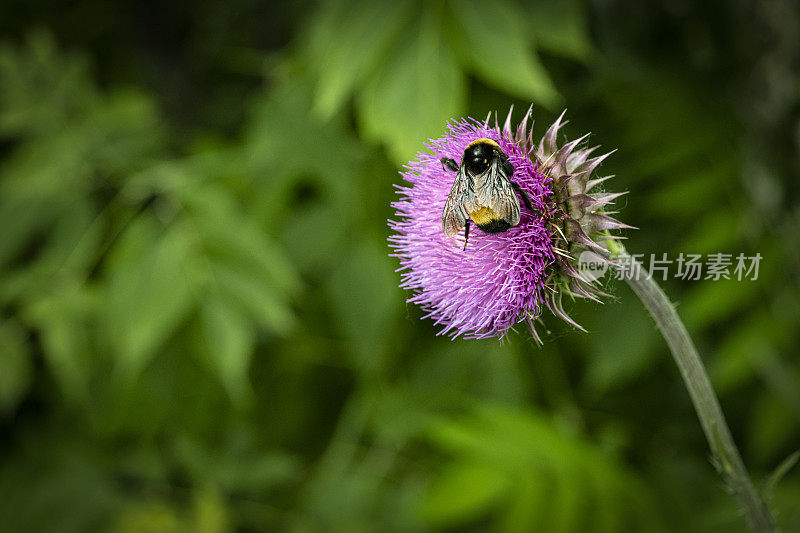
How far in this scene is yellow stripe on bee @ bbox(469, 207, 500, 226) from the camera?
58 cm

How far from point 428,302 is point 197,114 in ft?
6.12

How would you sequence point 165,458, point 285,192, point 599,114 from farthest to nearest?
point 165,458
point 285,192
point 599,114

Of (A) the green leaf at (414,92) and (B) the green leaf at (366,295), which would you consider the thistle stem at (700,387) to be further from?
(B) the green leaf at (366,295)

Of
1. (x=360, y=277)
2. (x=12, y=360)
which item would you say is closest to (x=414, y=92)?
(x=360, y=277)

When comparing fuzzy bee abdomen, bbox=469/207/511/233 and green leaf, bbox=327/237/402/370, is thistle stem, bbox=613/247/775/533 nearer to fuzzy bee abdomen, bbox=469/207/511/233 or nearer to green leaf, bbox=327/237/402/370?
fuzzy bee abdomen, bbox=469/207/511/233

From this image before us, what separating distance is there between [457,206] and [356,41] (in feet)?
2.33

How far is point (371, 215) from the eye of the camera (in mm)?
1663

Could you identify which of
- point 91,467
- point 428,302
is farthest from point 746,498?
point 91,467

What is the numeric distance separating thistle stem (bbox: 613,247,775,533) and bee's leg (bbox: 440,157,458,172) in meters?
0.17

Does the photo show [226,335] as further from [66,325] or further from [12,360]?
[12,360]

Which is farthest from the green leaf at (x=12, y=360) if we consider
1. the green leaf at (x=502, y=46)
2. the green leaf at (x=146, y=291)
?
the green leaf at (x=502, y=46)

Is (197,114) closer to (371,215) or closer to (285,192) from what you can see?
(285,192)

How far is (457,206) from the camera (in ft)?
1.97

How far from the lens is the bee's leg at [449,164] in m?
0.65
